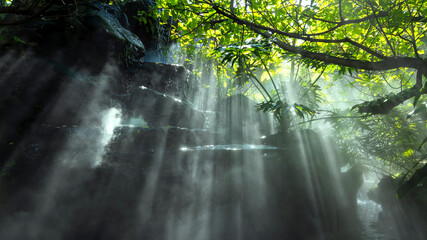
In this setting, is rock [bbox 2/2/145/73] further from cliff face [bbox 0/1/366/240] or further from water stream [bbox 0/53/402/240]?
water stream [bbox 0/53/402/240]

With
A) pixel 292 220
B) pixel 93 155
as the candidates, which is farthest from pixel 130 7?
pixel 292 220

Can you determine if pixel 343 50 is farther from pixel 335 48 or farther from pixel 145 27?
pixel 145 27

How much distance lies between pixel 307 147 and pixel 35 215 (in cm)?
636

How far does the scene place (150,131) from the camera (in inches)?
196

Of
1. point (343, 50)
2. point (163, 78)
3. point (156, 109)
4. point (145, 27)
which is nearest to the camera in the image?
point (343, 50)

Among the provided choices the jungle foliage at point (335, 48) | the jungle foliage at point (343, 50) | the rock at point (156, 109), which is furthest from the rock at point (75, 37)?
the jungle foliage at point (343, 50)

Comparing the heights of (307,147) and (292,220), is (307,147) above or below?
above

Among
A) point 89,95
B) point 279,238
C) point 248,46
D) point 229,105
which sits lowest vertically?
point 279,238

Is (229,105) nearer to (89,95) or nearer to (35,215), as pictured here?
(89,95)

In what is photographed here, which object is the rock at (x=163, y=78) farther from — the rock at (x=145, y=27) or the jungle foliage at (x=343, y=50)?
the jungle foliage at (x=343, y=50)

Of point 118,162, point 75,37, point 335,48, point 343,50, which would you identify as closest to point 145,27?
point 75,37

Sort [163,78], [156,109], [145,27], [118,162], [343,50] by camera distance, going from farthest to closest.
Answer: [145,27]
[163,78]
[156,109]
[343,50]
[118,162]

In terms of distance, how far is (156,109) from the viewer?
270 inches

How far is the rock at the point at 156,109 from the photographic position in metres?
6.73
